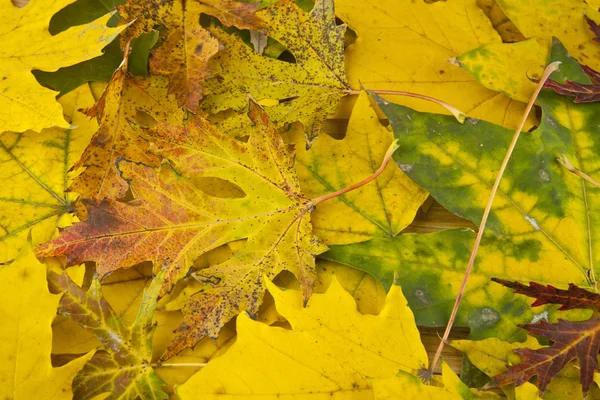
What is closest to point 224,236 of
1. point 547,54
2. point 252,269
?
point 252,269

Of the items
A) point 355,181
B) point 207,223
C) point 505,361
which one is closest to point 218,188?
point 207,223

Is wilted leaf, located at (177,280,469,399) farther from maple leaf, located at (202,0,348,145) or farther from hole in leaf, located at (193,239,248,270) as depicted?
maple leaf, located at (202,0,348,145)

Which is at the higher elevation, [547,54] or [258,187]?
[547,54]

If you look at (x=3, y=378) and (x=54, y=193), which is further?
(x=54, y=193)

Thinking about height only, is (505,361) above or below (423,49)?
below

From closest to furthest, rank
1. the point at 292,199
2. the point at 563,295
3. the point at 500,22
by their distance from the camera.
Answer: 1. the point at 563,295
2. the point at 292,199
3. the point at 500,22

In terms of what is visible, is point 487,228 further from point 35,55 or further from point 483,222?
point 35,55

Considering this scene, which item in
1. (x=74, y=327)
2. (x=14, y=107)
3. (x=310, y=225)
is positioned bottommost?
(x=74, y=327)

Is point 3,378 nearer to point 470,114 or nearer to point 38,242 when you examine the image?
point 38,242
